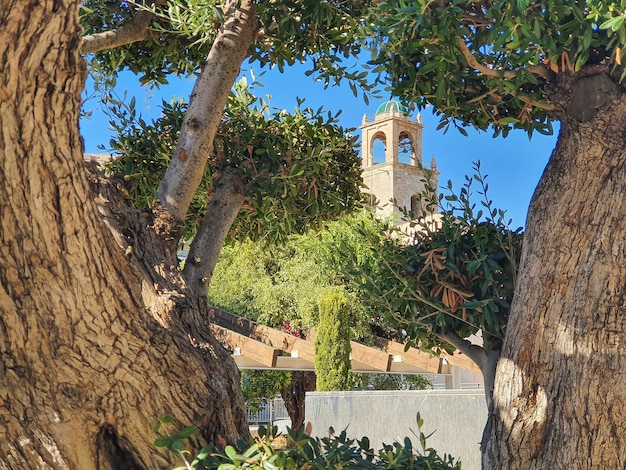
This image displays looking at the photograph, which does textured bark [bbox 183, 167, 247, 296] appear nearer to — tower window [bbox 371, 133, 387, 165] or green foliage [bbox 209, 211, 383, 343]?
green foliage [bbox 209, 211, 383, 343]

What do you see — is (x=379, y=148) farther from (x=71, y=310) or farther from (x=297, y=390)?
(x=71, y=310)

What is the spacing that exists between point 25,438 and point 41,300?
533mm

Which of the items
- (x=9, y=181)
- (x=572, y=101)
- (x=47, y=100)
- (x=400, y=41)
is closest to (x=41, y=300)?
(x=9, y=181)

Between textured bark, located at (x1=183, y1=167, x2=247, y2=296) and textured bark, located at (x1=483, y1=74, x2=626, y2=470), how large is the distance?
1.60m

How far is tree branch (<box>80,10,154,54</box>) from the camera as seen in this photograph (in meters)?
3.82

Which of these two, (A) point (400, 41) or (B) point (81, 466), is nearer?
(B) point (81, 466)

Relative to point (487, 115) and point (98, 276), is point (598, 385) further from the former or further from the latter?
point (98, 276)

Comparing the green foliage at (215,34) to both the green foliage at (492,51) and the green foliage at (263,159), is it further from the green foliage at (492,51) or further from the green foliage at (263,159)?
the green foliage at (492,51)

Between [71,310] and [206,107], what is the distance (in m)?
1.67

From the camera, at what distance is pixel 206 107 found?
12.0 ft

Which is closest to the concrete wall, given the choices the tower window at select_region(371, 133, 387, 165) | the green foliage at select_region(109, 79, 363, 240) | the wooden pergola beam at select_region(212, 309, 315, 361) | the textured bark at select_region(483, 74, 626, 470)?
the green foliage at select_region(109, 79, 363, 240)

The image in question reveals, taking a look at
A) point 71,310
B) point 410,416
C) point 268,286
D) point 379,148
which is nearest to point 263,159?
point 71,310

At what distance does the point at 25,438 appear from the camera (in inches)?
95.0

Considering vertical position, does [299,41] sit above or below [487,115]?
above
